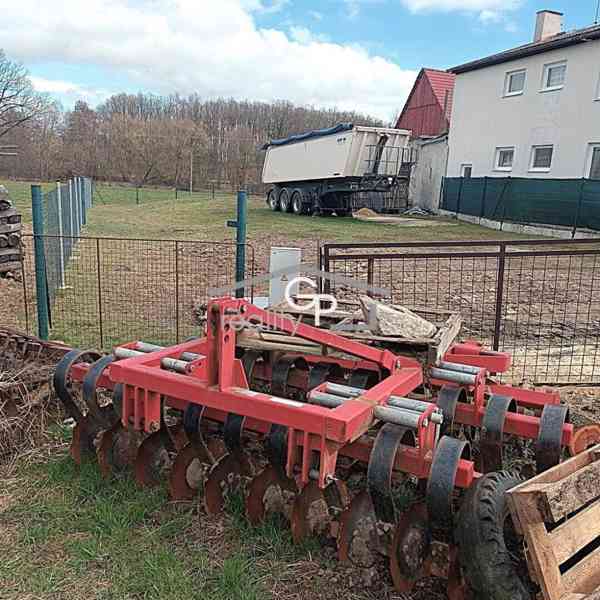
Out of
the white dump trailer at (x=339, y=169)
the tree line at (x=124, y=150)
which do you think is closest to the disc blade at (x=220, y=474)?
the white dump trailer at (x=339, y=169)

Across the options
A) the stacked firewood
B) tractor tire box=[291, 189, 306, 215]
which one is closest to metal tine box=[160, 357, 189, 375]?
the stacked firewood

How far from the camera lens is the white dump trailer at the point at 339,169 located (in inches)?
779

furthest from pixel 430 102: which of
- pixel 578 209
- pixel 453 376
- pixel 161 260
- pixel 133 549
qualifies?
pixel 133 549

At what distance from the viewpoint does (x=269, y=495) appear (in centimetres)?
296

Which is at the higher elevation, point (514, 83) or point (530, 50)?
point (530, 50)

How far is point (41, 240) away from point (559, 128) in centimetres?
1682

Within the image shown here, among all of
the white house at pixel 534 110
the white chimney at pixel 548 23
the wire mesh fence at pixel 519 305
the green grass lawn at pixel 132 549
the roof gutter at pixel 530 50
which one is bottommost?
the green grass lawn at pixel 132 549

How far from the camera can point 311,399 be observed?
270 cm

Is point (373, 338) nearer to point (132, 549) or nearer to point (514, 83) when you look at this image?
point (132, 549)

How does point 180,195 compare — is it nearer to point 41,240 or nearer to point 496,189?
point 496,189

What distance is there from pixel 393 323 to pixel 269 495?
1250 mm

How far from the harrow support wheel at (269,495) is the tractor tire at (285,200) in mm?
21122

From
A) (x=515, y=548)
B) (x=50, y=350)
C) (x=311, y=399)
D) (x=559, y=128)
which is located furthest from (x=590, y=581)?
(x=559, y=128)

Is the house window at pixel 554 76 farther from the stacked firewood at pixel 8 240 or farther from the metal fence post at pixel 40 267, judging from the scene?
the metal fence post at pixel 40 267
